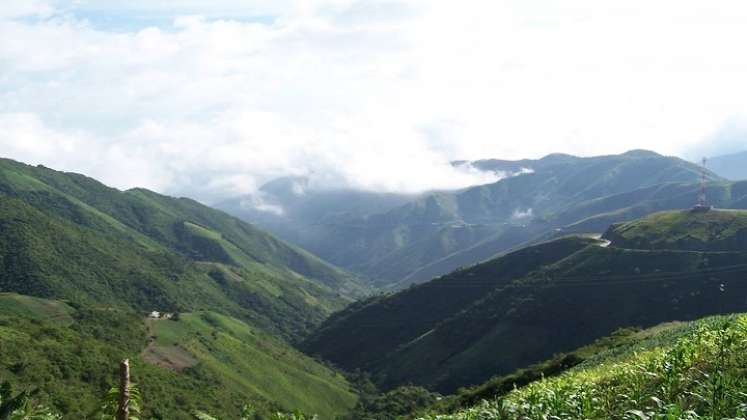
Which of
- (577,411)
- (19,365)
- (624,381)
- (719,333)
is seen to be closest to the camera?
(577,411)

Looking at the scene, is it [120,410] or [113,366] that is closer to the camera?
[120,410]

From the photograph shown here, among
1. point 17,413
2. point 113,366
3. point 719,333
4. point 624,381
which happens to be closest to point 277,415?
point 17,413

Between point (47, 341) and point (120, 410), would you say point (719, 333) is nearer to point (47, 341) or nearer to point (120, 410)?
point (120, 410)

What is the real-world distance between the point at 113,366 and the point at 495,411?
193 metres

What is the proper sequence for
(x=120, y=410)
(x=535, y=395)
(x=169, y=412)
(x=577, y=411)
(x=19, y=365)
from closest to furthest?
(x=120, y=410) → (x=577, y=411) → (x=535, y=395) → (x=19, y=365) → (x=169, y=412)

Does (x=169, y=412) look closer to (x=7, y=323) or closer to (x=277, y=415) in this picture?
(x=7, y=323)

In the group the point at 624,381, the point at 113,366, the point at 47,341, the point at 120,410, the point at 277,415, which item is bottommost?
the point at 113,366

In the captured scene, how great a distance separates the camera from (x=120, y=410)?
1953 cm

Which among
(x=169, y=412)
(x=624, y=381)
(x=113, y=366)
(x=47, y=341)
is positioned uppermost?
(x=624, y=381)

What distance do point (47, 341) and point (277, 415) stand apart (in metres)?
195

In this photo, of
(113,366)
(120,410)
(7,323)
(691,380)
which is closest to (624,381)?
(691,380)

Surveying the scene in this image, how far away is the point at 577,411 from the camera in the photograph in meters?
21.3

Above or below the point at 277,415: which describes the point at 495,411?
below

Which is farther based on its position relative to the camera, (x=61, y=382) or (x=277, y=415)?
(x=61, y=382)
